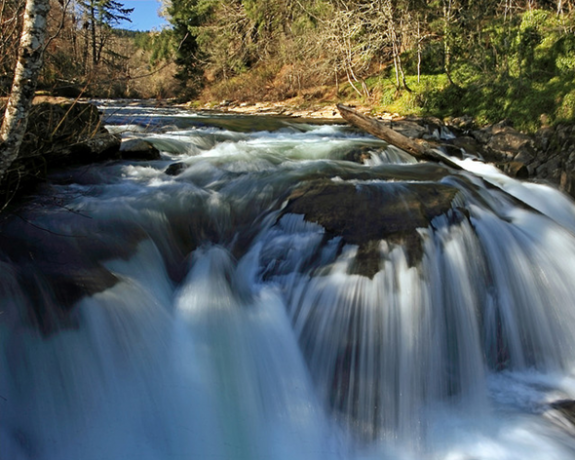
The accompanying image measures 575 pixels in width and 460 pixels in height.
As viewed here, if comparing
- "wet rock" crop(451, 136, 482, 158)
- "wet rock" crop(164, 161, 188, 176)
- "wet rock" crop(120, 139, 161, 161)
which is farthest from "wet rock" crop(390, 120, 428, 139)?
"wet rock" crop(120, 139, 161, 161)

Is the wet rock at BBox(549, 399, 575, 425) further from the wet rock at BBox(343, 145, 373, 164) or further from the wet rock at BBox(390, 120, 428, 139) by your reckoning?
the wet rock at BBox(390, 120, 428, 139)

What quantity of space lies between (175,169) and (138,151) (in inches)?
42.5

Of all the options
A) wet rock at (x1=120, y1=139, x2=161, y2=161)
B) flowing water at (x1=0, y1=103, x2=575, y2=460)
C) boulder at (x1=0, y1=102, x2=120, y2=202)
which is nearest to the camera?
flowing water at (x1=0, y1=103, x2=575, y2=460)

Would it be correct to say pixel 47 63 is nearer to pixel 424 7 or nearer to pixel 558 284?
pixel 558 284

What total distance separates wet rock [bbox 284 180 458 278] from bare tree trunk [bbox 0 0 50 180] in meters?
2.96

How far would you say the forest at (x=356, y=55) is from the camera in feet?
14.8

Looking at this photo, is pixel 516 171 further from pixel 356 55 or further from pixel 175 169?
pixel 356 55

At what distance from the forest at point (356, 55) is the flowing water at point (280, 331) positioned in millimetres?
1459

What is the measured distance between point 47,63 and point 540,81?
501 inches

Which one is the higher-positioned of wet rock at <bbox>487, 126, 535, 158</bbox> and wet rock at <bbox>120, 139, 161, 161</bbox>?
wet rock at <bbox>487, 126, 535, 158</bbox>

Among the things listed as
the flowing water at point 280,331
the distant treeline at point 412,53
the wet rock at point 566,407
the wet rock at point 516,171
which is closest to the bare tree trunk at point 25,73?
the flowing water at point 280,331

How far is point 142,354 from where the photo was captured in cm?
357

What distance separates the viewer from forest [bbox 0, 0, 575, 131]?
4512mm

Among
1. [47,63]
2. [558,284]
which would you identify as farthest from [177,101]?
[558,284]
